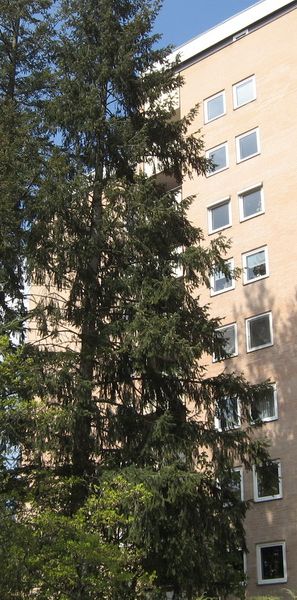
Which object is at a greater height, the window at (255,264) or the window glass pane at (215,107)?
the window glass pane at (215,107)

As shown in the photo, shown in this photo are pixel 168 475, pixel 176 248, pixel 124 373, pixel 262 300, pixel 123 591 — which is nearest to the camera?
pixel 123 591

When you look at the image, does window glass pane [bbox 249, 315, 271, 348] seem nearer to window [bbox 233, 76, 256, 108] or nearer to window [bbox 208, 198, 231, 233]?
window [bbox 208, 198, 231, 233]

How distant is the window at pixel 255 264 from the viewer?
33.6 metres

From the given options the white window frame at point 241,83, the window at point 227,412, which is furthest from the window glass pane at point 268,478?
the white window frame at point 241,83

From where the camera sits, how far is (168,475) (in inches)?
661

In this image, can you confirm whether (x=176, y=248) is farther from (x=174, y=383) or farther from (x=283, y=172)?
(x=283, y=172)

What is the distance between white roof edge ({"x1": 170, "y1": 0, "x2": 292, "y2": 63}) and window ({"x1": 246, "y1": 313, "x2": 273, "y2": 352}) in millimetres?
12401

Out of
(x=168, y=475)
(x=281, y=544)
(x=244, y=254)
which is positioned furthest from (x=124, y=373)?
(x=244, y=254)

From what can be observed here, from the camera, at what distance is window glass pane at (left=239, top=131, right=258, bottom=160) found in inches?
1426

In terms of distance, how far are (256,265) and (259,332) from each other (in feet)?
9.46

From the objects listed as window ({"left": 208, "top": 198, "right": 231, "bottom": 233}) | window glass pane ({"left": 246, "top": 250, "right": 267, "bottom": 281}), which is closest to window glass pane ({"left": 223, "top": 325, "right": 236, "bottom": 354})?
window glass pane ({"left": 246, "top": 250, "right": 267, "bottom": 281})

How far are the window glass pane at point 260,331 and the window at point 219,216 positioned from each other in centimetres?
507

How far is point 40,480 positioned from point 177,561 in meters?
3.31

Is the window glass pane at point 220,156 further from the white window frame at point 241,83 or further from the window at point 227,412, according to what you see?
the window at point 227,412
